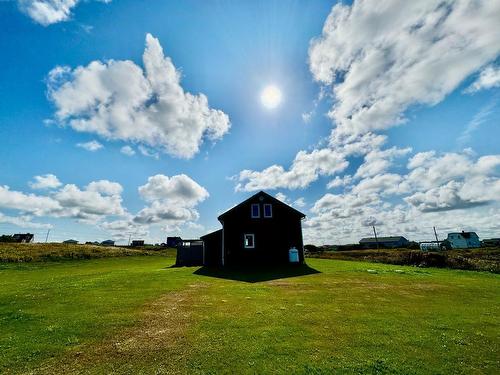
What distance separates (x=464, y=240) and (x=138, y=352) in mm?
132349

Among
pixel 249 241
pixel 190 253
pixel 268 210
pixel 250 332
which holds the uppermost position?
pixel 268 210

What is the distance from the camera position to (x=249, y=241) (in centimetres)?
3250

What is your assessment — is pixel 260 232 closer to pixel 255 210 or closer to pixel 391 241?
pixel 255 210

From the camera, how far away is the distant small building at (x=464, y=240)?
4134 inches

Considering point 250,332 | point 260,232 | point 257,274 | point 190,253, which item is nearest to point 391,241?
point 190,253

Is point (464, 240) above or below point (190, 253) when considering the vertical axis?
above

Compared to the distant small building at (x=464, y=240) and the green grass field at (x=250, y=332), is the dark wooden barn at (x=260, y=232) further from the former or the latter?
the distant small building at (x=464, y=240)

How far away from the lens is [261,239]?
106 feet

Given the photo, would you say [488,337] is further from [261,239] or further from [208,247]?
[208,247]

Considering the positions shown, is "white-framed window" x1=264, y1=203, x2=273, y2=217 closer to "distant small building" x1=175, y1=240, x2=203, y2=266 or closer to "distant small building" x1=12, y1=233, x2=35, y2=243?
"distant small building" x1=175, y1=240, x2=203, y2=266

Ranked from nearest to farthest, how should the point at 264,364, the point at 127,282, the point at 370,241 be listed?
the point at 264,364, the point at 127,282, the point at 370,241

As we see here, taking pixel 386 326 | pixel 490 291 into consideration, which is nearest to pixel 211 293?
pixel 386 326

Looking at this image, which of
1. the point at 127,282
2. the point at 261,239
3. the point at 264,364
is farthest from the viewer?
the point at 261,239

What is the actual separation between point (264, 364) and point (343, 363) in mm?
2123
